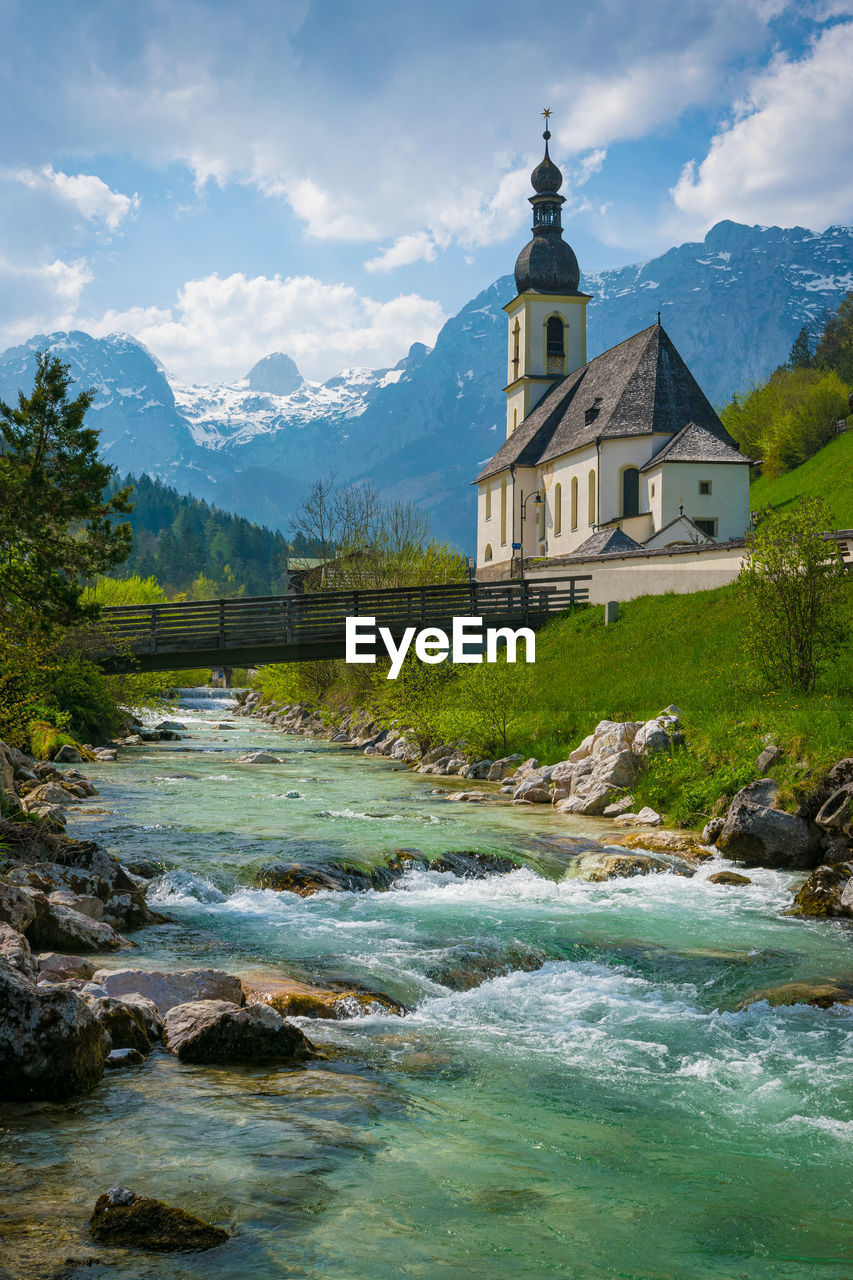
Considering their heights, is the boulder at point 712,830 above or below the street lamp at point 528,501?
below

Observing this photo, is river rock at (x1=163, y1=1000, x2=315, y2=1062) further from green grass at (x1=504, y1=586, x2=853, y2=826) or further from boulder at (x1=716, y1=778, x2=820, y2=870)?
green grass at (x1=504, y1=586, x2=853, y2=826)

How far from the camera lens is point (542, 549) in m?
66.8

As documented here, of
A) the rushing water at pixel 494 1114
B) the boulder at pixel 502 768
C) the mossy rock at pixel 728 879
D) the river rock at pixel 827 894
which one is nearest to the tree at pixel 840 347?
the boulder at pixel 502 768

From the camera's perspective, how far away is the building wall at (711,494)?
4862 centimetres

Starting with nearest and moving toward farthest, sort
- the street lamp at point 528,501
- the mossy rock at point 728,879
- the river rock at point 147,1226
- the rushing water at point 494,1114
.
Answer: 1. the river rock at point 147,1226
2. the rushing water at point 494,1114
3. the mossy rock at point 728,879
4. the street lamp at point 528,501

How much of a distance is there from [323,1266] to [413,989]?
188 inches

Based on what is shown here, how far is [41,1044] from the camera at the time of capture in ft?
21.8

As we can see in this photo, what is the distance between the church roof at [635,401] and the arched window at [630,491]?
2003 millimetres

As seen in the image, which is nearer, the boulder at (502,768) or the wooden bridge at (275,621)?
the boulder at (502,768)

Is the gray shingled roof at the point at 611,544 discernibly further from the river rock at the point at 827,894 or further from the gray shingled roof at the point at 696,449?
the river rock at the point at 827,894

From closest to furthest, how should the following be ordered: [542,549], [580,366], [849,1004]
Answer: [849,1004] → [542,549] → [580,366]

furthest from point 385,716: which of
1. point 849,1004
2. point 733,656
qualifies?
point 849,1004

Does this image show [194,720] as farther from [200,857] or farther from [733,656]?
[200,857]

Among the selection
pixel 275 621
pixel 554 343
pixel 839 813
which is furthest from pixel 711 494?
pixel 839 813
